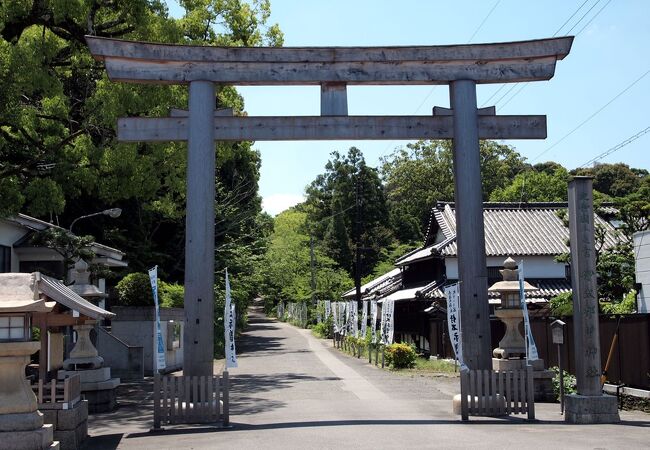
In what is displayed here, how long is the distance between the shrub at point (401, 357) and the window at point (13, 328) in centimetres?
1893

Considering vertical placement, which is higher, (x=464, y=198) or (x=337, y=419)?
(x=464, y=198)

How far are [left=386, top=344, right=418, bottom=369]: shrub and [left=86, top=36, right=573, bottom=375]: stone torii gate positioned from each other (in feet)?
43.3

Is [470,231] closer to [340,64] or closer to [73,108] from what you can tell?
[340,64]

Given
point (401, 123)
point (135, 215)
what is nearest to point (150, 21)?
point (401, 123)

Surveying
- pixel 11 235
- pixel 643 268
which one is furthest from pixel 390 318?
pixel 11 235

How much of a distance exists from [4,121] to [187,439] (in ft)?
27.5

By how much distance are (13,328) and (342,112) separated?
724 centimetres

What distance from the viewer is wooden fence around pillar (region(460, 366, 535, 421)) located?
1202cm

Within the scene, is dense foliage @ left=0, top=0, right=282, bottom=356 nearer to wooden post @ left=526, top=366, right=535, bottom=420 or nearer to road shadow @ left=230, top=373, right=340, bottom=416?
road shadow @ left=230, top=373, right=340, bottom=416

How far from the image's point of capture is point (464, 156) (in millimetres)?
13008

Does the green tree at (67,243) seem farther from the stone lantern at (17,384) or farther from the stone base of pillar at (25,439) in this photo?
the stone base of pillar at (25,439)

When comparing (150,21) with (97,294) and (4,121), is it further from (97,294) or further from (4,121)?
(97,294)

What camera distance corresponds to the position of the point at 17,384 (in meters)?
7.99

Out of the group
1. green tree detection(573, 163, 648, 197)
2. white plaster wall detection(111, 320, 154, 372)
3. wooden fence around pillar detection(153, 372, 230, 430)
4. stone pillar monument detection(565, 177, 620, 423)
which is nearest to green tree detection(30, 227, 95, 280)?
white plaster wall detection(111, 320, 154, 372)
